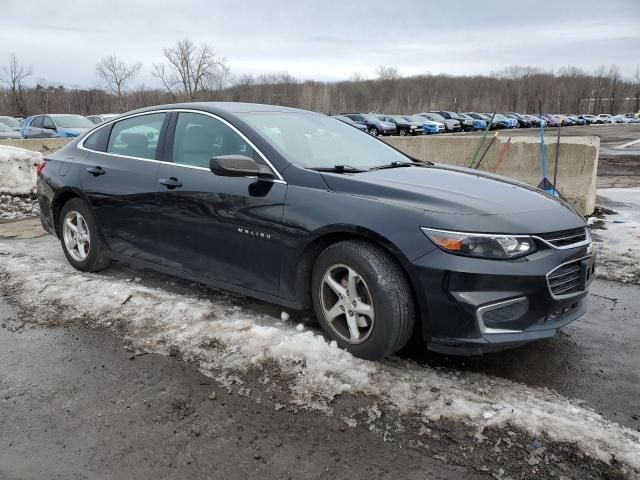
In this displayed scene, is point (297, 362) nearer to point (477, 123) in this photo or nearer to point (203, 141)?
point (203, 141)

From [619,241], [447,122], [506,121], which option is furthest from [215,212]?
[506,121]

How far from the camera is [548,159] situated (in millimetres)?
7656

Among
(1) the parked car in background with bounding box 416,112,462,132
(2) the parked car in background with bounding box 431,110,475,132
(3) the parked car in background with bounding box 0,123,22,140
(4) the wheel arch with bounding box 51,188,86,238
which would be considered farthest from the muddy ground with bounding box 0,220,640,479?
(2) the parked car in background with bounding box 431,110,475,132

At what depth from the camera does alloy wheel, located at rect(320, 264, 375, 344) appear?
3.23m

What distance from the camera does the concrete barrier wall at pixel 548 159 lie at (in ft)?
24.4

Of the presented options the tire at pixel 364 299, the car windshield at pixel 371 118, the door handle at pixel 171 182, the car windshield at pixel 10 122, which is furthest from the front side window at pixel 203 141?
the car windshield at pixel 371 118

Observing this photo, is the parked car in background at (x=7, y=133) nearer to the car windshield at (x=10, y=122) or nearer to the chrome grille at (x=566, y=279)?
the car windshield at (x=10, y=122)

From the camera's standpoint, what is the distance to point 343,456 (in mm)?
2465

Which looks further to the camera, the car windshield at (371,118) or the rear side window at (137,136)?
the car windshield at (371,118)

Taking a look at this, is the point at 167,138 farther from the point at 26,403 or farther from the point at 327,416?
the point at 327,416

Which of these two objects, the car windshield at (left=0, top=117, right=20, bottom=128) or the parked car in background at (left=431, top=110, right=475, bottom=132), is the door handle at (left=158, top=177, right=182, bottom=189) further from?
the parked car in background at (left=431, top=110, right=475, bottom=132)

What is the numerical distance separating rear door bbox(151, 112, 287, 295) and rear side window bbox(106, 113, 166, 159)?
8.9 inches

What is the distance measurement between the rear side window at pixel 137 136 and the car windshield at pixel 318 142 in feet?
2.91

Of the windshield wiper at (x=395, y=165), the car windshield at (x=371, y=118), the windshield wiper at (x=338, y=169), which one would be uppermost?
the windshield wiper at (x=338, y=169)
